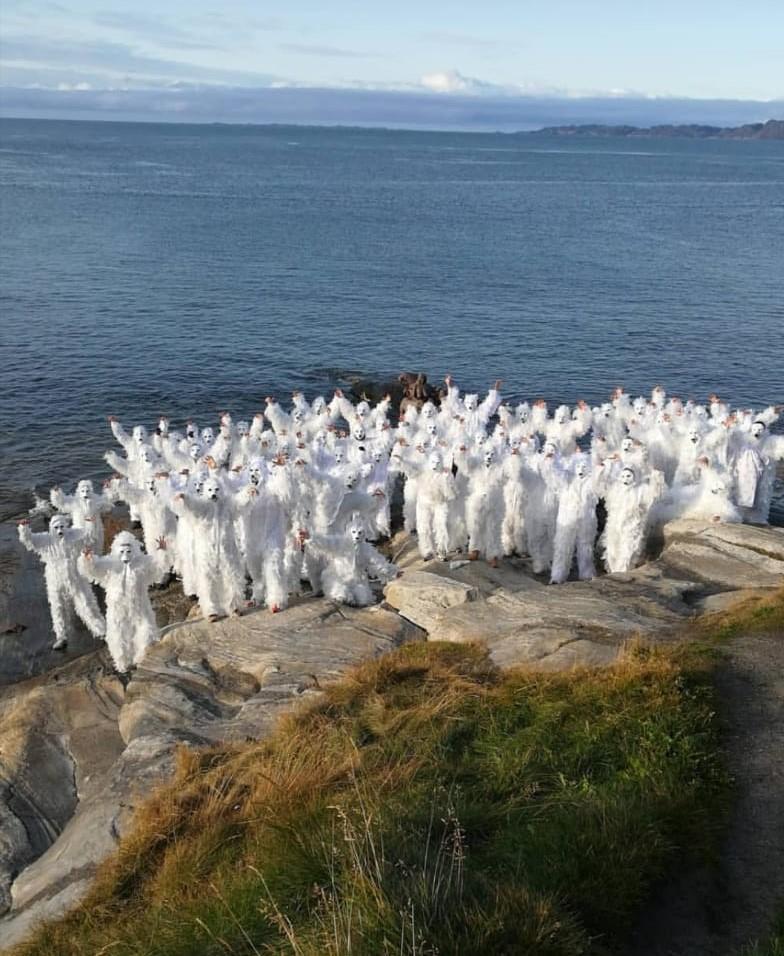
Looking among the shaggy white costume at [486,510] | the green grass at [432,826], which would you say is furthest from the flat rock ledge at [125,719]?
the shaggy white costume at [486,510]

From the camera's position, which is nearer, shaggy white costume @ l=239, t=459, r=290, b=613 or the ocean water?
shaggy white costume @ l=239, t=459, r=290, b=613

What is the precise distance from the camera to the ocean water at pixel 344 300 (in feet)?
121

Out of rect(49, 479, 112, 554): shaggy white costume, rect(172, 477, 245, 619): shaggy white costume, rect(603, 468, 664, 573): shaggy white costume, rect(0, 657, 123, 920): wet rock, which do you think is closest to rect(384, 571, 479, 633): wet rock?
rect(172, 477, 245, 619): shaggy white costume

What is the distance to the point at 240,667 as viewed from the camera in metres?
13.5

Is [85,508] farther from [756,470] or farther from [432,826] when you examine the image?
[756,470]

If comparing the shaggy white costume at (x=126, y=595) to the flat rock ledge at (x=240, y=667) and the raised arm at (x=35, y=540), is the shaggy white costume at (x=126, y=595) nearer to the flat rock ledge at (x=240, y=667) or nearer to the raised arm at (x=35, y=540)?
the flat rock ledge at (x=240, y=667)

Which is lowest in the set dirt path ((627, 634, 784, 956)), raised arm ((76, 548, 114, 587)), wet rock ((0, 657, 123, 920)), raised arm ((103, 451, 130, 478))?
wet rock ((0, 657, 123, 920))

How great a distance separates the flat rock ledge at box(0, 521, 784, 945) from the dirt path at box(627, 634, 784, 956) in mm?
2166

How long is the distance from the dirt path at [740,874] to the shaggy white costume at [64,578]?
11746 millimetres

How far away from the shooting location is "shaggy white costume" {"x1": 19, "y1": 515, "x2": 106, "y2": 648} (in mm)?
16359

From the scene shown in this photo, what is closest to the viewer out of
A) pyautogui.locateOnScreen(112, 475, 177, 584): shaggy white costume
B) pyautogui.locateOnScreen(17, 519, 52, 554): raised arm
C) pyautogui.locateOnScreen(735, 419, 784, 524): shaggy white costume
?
pyautogui.locateOnScreen(17, 519, 52, 554): raised arm

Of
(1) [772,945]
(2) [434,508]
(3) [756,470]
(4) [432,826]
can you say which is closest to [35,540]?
(2) [434,508]

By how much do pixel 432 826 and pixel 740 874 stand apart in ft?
8.25

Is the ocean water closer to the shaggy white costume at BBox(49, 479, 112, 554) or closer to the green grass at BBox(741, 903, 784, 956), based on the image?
the shaggy white costume at BBox(49, 479, 112, 554)
